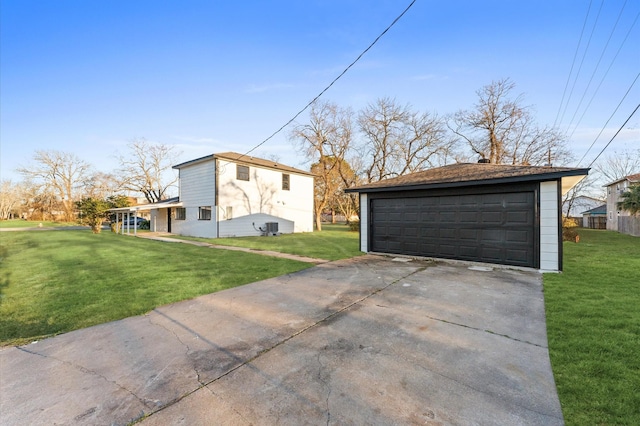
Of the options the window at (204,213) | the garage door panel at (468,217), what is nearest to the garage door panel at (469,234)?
the garage door panel at (468,217)

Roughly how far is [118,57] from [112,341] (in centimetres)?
1153

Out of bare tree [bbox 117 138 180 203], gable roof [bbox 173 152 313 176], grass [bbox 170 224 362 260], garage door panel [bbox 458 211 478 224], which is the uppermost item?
bare tree [bbox 117 138 180 203]

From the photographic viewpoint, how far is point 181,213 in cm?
1917

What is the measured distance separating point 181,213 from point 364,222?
14.9 m

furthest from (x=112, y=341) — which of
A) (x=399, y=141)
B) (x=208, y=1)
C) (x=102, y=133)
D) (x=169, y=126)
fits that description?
(x=399, y=141)

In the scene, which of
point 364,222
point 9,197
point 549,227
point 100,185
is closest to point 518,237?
point 549,227

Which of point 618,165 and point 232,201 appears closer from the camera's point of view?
point 232,201

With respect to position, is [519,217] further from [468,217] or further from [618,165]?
[618,165]

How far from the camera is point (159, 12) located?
8531 mm

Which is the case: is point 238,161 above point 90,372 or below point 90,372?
above

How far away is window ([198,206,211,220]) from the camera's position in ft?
56.1

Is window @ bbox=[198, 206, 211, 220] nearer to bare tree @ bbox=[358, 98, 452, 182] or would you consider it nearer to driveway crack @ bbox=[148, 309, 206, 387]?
driveway crack @ bbox=[148, 309, 206, 387]

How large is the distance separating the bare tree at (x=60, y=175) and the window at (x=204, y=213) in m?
34.3

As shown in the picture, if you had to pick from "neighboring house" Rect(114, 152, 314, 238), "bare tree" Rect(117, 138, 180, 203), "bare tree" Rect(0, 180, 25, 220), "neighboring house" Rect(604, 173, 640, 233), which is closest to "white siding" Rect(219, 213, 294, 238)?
"neighboring house" Rect(114, 152, 314, 238)
